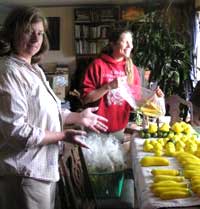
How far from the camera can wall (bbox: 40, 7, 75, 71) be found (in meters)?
6.28

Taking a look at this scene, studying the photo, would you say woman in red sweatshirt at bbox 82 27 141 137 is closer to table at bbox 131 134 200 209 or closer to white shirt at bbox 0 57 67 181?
table at bbox 131 134 200 209

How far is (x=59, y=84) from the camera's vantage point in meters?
5.98

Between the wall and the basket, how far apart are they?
4243 millimetres

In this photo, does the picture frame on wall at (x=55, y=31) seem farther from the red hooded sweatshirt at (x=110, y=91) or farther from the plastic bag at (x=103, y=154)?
the plastic bag at (x=103, y=154)

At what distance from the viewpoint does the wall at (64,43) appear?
628 centimetres

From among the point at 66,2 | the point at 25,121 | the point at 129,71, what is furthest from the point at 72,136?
the point at 66,2

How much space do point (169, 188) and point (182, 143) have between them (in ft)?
2.37

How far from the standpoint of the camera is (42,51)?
163 centimetres

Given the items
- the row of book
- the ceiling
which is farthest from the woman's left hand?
the row of book

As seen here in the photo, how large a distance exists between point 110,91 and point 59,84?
11.4 ft

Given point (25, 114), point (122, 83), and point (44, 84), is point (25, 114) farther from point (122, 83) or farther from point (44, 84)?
point (122, 83)

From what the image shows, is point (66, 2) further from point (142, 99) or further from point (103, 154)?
point (103, 154)

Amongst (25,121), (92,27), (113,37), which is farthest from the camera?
(92,27)

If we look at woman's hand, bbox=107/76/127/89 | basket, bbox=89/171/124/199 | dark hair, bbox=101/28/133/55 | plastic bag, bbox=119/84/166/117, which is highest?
dark hair, bbox=101/28/133/55
